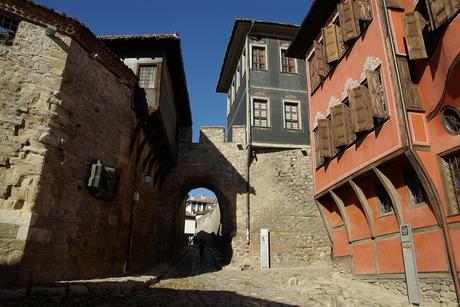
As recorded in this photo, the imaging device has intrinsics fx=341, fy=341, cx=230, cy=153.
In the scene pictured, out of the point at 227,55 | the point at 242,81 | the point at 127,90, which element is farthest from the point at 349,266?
the point at 227,55

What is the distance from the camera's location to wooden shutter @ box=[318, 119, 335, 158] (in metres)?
10.5

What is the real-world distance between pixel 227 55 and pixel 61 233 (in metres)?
15.8

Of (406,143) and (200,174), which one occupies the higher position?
(200,174)

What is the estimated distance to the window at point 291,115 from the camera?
711 inches

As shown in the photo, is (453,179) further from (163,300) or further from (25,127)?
(25,127)

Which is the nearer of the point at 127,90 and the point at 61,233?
the point at 61,233

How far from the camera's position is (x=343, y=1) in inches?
408

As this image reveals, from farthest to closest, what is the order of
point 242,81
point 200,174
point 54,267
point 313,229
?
1. point 242,81
2. point 200,174
3. point 313,229
4. point 54,267

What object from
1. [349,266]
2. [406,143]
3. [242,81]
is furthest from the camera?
[242,81]

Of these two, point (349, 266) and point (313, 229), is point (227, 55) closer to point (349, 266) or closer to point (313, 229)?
point (313, 229)

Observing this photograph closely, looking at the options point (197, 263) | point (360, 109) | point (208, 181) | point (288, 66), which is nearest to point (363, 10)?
point (360, 109)

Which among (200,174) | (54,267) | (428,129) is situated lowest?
(54,267)

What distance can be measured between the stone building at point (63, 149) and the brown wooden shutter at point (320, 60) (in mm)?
5757

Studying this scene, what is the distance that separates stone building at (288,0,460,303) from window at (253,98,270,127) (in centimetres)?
709
